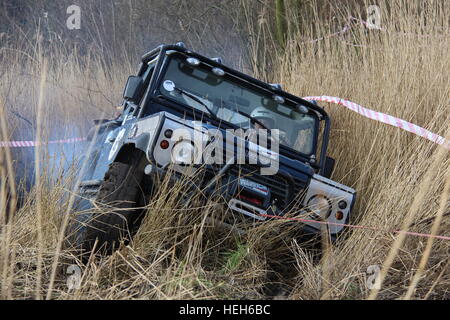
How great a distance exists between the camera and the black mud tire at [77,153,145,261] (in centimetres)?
333

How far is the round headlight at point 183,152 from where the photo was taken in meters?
3.33

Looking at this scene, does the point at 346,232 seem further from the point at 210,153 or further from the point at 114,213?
the point at 114,213

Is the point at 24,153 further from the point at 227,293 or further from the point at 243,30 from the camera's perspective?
the point at 243,30

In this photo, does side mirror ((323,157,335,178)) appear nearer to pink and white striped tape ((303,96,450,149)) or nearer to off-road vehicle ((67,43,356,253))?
off-road vehicle ((67,43,356,253))

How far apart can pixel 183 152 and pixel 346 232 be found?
4.10 feet

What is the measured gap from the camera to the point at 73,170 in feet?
12.0

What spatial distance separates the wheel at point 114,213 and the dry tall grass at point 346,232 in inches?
4.9

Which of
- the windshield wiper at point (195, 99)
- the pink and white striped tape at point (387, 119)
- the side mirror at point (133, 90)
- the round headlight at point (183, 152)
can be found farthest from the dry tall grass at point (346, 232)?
the windshield wiper at point (195, 99)

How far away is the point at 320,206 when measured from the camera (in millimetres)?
3713

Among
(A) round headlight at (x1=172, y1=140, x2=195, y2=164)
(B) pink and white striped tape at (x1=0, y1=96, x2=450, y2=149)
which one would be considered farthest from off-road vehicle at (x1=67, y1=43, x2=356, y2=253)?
(B) pink and white striped tape at (x1=0, y1=96, x2=450, y2=149)

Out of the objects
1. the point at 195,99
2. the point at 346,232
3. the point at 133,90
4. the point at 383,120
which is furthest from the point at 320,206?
the point at 133,90
